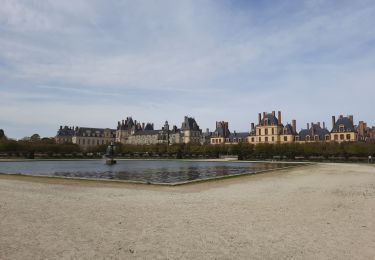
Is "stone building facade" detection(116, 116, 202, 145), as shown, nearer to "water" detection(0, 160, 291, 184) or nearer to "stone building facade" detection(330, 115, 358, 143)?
"stone building facade" detection(330, 115, 358, 143)

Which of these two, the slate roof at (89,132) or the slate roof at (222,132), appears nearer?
the slate roof at (222,132)

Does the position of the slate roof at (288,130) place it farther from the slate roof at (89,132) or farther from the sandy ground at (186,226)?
the slate roof at (89,132)

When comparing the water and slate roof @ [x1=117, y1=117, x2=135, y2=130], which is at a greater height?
slate roof @ [x1=117, y1=117, x2=135, y2=130]

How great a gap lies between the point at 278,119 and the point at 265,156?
2883cm

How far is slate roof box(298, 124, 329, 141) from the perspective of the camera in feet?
284

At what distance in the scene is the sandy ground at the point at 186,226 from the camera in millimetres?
6184

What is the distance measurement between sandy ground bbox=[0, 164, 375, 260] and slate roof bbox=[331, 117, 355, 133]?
7424 cm

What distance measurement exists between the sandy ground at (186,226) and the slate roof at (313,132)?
7877 cm

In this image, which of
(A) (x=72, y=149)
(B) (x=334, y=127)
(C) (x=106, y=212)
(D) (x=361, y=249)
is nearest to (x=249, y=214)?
(D) (x=361, y=249)

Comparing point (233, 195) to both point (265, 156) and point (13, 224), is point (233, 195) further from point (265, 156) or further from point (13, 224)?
point (265, 156)

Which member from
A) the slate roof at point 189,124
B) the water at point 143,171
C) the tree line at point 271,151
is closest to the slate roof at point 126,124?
the slate roof at point 189,124

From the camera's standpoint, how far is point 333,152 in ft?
197

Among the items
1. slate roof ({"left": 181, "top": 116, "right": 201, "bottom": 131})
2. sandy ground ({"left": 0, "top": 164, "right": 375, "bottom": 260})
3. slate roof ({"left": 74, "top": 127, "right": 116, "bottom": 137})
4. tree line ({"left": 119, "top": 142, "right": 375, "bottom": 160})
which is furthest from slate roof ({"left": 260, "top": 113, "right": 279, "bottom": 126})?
sandy ground ({"left": 0, "top": 164, "right": 375, "bottom": 260})

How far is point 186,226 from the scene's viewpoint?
8070 mm
